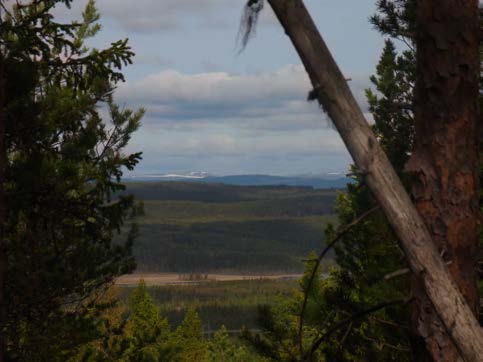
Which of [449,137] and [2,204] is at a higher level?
[449,137]

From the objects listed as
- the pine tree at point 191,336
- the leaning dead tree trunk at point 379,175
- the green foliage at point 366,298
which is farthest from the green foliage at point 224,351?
the leaning dead tree trunk at point 379,175

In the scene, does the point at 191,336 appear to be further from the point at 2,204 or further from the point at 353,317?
the point at 353,317

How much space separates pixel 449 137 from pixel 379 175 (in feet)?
1.85

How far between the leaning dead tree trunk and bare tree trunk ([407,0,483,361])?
20cm

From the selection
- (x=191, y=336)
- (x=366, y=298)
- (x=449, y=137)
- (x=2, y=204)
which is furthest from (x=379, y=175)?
(x=191, y=336)

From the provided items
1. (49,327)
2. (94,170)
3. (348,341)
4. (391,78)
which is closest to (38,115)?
(94,170)

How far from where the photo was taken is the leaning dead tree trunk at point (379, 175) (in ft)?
13.5

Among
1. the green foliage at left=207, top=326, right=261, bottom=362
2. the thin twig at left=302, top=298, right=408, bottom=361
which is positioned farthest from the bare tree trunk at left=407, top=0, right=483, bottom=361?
the green foliage at left=207, top=326, right=261, bottom=362

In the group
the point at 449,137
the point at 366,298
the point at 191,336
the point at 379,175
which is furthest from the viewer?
the point at 191,336

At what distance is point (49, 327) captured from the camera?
11938mm

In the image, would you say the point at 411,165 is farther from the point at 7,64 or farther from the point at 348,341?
the point at 7,64

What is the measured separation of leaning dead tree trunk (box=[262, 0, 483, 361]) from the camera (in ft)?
13.5

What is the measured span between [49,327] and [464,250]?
8.80 metres

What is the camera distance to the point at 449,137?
4453mm
